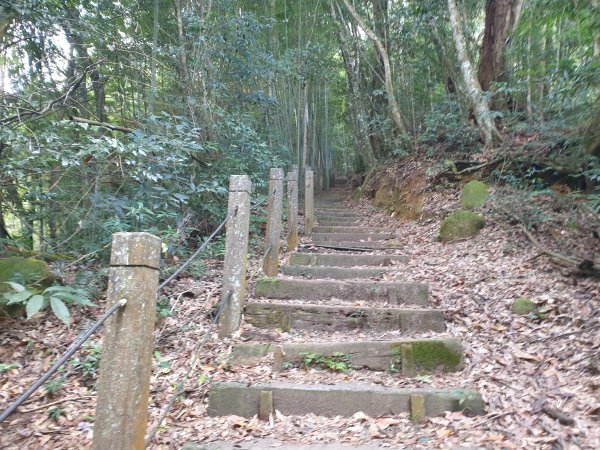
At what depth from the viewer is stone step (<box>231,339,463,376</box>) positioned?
10.2 feet

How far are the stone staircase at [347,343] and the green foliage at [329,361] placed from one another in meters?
0.01

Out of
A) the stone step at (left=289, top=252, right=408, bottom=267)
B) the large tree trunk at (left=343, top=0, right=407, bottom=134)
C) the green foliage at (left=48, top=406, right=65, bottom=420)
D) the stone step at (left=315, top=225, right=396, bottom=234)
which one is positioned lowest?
the green foliage at (left=48, top=406, right=65, bottom=420)

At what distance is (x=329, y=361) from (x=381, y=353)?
0.39m

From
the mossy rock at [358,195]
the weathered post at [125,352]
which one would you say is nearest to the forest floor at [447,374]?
the weathered post at [125,352]

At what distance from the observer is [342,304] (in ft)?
13.6

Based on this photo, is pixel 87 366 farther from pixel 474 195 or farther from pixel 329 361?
pixel 474 195

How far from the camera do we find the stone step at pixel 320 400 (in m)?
2.73

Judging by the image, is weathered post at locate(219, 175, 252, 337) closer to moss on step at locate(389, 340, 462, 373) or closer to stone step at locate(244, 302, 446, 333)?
stone step at locate(244, 302, 446, 333)

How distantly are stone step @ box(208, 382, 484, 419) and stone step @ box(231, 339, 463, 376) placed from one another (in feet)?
1.12

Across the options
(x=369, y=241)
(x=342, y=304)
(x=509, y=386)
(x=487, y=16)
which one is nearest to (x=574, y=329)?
(x=509, y=386)

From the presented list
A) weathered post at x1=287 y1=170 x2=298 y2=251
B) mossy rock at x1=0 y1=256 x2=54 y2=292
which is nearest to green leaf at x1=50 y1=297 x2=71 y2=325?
mossy rock at x1=0 y1=256 x2=54 y2=292

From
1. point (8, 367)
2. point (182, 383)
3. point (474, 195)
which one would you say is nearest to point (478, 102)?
point (474, 195)

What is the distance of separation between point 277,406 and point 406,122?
9236 mm

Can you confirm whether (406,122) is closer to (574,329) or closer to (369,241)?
(369,241)
